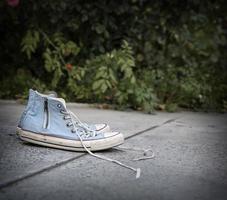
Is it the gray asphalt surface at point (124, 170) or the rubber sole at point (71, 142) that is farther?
the rubber sole at point (71, 142)

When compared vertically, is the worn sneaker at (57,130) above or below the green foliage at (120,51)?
below

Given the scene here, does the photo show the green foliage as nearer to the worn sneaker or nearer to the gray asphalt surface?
the gray asphalt surface

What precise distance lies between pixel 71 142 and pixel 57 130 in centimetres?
8

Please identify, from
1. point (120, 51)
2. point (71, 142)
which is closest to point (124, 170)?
point (71, 142)

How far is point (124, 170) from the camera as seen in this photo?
1559mm

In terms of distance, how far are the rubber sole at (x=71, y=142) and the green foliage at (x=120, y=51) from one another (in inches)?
69.7

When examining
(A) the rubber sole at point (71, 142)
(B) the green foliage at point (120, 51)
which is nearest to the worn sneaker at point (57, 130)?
(A) the rubber sole at point (71, 142)

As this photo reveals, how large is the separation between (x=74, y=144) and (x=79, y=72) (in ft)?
7.54

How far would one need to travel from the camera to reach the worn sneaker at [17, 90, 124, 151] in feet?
5.84

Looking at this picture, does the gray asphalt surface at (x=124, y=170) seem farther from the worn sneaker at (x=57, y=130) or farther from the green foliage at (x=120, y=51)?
the green foliage at (x=120, y=51)

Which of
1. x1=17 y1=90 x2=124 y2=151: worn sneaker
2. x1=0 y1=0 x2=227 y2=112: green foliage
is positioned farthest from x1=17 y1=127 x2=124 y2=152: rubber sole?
x1=0 y1=0 x2=227 y2=112: green foliage

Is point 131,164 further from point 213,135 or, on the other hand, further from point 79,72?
point 79,72

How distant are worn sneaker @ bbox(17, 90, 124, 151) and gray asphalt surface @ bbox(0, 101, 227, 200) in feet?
0.13

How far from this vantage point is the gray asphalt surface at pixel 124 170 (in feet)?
4.23
